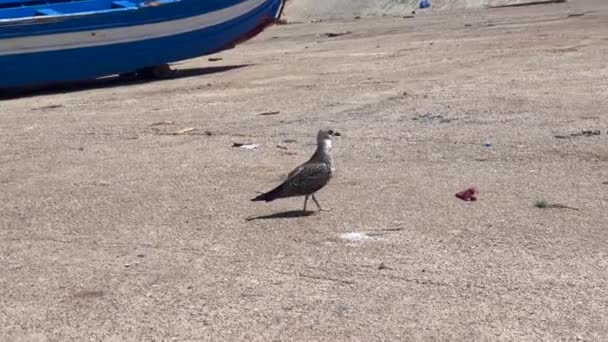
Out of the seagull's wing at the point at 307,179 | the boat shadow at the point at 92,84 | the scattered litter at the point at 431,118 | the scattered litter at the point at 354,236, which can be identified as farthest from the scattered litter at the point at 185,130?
the boat shadow at the point at 92,84

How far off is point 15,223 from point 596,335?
4.78 metres

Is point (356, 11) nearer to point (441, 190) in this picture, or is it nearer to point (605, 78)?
point (605, 78)

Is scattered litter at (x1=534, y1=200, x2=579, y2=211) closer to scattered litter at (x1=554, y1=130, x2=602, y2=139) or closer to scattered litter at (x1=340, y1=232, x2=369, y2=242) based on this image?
scattered litter at (x1=340, y1=232, x2=369, y2=242)

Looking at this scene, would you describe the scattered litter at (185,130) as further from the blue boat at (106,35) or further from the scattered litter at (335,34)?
the scattered litter at (335,34)

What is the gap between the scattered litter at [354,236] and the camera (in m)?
7.48

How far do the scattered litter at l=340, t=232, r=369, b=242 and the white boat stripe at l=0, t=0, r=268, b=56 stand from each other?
11.7 m

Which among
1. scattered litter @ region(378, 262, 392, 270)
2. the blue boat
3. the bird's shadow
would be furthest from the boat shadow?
scattered litter @ region(378, 262, 392, 270)

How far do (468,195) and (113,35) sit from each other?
11.3m

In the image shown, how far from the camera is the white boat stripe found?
18.1 m

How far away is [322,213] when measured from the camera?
8297 mm

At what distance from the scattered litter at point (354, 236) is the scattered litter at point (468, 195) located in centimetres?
121

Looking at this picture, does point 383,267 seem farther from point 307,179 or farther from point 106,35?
point 106,35

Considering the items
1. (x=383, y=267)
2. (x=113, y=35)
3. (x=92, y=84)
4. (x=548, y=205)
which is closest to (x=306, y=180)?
(x=383, y=267)

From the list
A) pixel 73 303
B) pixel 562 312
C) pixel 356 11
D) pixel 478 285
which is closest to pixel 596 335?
pixel 562 312
